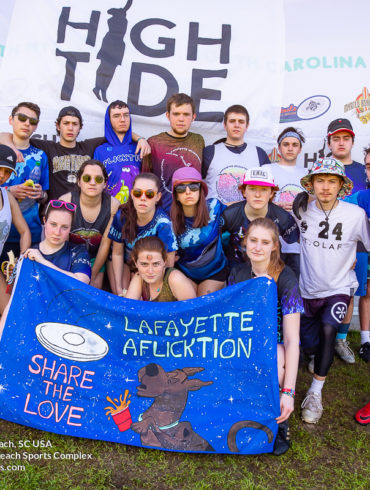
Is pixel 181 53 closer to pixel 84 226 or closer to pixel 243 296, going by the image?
pixel 84 226

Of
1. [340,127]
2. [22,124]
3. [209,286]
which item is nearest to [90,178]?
[22,124]

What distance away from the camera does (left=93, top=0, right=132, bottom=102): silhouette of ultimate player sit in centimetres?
545

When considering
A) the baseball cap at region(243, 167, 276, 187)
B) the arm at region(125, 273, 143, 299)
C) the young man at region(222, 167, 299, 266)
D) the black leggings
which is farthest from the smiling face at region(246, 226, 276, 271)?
the arm at region(125, 273, 143, 299)

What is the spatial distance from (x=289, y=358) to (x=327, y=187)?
1500mm

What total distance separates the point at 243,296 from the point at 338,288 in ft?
3.66

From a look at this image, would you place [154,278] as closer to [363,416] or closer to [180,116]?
[363,416]

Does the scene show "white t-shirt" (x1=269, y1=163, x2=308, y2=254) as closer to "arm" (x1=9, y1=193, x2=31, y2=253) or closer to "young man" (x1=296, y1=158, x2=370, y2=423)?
"young man" (x1=296, y1=158, x2=370, y2=423)

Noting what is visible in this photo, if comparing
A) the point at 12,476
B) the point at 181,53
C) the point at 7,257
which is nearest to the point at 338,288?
the point at 12,476

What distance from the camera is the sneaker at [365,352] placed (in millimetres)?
4364

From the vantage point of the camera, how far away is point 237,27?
5.66m

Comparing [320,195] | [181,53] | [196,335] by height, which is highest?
[181,53]

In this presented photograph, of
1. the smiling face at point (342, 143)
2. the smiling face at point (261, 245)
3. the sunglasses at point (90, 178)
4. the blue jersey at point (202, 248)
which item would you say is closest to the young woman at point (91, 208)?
the sunglasses at point (90, 178)

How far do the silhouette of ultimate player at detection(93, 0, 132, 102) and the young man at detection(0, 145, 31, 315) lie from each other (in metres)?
1.95

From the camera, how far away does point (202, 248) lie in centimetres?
381
